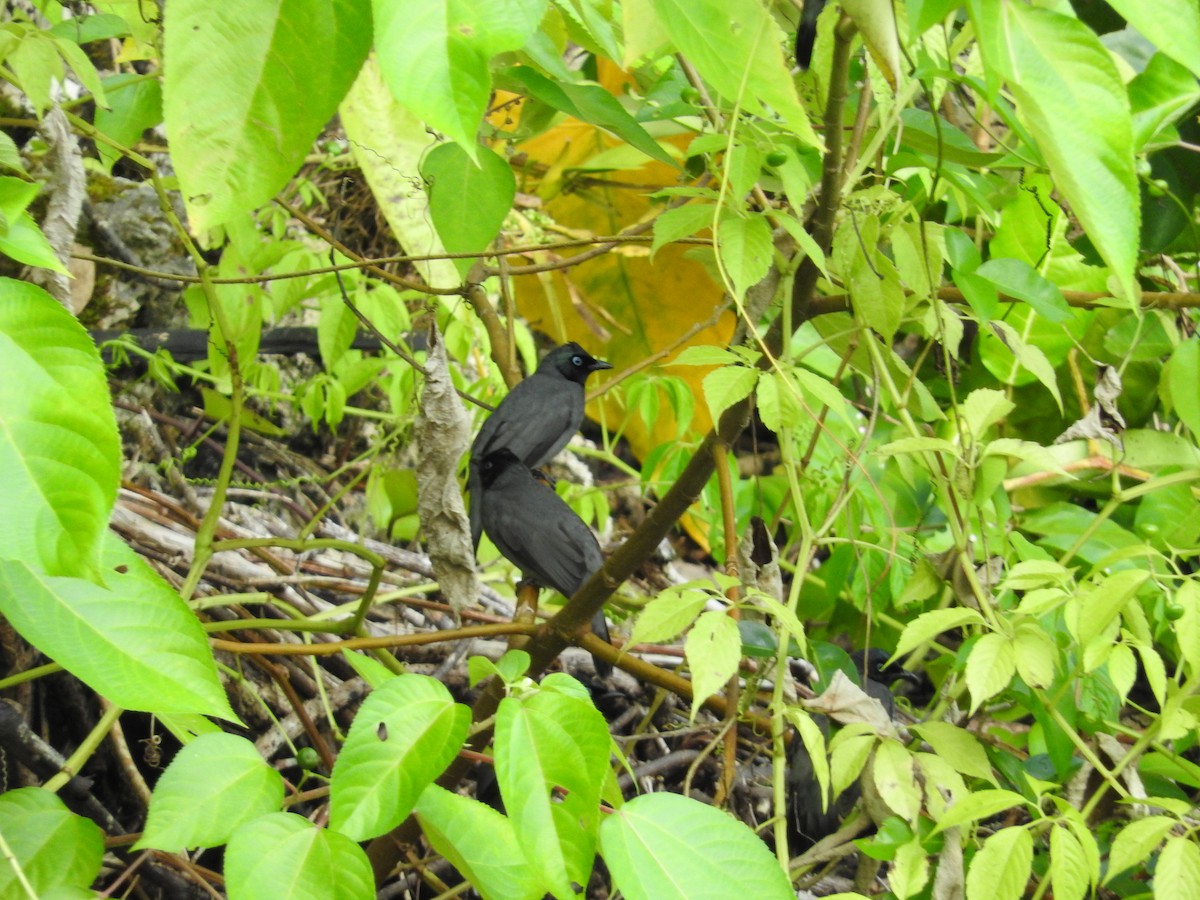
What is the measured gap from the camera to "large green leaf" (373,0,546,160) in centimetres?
48

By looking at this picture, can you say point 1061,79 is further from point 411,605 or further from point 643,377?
point 643,377

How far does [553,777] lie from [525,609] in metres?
0.82

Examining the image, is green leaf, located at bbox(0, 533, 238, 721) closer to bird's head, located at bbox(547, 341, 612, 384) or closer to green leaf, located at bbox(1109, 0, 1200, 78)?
green leaf, located at bbox(1109, 0, 1200, 78)

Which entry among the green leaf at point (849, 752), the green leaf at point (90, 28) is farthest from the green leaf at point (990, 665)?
the green leaf at point (90, 28)

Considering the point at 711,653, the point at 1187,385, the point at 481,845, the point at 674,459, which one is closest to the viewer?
the point at 481,845

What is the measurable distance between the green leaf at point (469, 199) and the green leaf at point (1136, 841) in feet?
2.96

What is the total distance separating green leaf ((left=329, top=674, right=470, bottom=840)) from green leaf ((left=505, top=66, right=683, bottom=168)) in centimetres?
61

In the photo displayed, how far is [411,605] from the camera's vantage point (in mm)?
2006

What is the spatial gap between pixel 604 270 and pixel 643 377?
862 mm

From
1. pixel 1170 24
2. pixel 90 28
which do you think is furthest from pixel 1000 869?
pixel 90 28

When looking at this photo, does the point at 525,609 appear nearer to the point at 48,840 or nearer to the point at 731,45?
the point at 48,840

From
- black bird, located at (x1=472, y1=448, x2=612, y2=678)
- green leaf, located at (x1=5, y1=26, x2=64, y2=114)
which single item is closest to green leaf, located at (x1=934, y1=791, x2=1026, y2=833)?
black bird, located at (x1=472, y1=448, x2=612, y2=678)

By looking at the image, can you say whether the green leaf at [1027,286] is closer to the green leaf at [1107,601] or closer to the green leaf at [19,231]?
the green leaf at [1107,601]

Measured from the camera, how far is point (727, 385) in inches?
43.4
